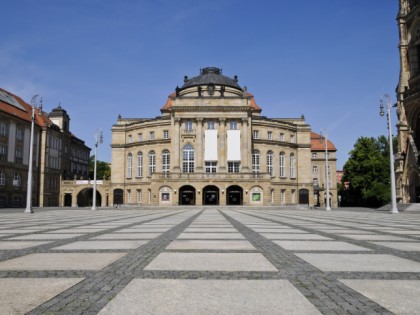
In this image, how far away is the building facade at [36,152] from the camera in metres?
57.9

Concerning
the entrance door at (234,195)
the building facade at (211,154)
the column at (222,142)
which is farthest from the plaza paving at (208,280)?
the column at (222,142)

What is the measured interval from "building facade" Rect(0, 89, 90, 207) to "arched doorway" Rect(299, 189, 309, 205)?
46.9 m

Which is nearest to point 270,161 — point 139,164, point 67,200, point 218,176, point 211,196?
point 211,196

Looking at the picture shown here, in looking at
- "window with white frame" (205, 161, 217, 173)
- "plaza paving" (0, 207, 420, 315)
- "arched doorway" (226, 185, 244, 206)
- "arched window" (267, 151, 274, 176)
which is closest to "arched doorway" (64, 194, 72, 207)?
"window with white frame" (205, 161, 217, 173)

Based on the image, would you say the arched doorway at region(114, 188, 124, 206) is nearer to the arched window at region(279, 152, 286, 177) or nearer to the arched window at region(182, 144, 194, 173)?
the arched window at region(182, 144, 194, 173)

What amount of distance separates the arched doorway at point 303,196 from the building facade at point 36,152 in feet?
154

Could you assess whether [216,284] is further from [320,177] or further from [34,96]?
[320,177]

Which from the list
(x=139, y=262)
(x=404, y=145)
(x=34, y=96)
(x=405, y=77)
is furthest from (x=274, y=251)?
(x=405, y=77)

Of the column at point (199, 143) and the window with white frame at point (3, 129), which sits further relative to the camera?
the column at point (199, 143)

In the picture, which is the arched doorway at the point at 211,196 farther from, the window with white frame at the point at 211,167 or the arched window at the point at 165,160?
the arched window at the point at 165,160

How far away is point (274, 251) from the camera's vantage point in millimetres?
6992

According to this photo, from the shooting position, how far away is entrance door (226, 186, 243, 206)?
59.3 metres

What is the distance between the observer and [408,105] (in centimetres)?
5009

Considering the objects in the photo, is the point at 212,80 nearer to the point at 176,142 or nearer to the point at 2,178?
the point at 176,142
